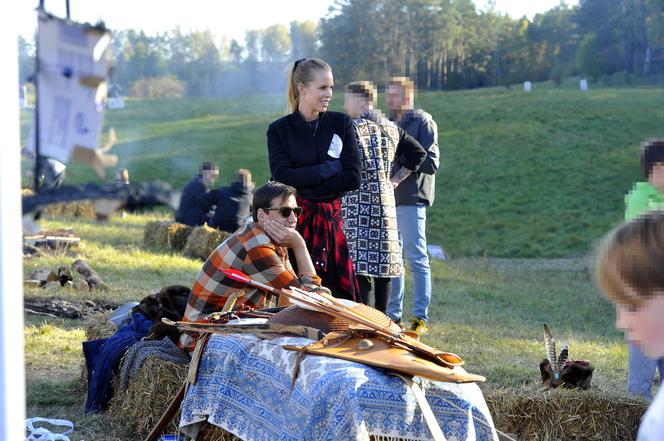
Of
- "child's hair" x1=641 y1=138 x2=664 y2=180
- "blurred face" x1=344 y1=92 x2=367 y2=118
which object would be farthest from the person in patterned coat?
"child's hair" x1=641 y1=138 x2=664 y2=180

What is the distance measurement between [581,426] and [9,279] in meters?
3.12

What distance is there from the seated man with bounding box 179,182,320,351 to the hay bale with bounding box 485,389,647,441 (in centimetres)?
113

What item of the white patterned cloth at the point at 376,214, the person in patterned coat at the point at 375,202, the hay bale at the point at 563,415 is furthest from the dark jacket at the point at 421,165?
the hay bale at the point at 563,415

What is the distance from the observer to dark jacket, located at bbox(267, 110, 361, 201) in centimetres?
454

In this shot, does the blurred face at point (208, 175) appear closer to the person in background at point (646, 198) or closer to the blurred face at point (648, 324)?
the blurred face at point (648, 324)

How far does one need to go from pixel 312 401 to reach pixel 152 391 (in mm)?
1419

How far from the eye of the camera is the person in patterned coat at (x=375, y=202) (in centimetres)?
527

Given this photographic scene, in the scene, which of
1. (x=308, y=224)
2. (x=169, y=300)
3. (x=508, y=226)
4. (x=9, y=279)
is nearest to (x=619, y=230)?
(x=9, y=279)

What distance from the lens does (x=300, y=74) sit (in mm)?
4543

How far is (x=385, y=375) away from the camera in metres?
2.94

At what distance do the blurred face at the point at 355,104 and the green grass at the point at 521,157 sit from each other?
4.66 m

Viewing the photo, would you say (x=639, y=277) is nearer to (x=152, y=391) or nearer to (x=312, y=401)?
(x=312, y=401)

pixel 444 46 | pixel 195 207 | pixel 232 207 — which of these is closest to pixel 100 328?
pixel 232 207

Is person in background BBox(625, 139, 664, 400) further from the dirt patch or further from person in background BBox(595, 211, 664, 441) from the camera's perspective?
the dirt patch
